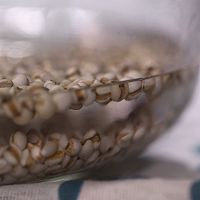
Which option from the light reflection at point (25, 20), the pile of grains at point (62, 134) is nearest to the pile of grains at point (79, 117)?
the pile of grains at point (62, 134)

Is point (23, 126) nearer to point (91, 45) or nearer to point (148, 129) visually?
point (148, 129)

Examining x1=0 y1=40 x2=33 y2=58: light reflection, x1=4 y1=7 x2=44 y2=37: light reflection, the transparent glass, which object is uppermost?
the transparent glass

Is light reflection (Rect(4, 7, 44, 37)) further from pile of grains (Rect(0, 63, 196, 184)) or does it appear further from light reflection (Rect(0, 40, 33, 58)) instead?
pile of grains (Rect(0, 63, 196, 184))

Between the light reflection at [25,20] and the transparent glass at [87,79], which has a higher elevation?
the transparent glass at [87,79]

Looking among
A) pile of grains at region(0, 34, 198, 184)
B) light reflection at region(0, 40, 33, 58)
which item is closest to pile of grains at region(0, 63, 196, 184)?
pile of grains at region(0, 34, 198, 184)

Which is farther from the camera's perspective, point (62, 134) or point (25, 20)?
point (25, 20)

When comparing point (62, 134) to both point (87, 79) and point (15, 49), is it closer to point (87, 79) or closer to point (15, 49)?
point (87, 79)

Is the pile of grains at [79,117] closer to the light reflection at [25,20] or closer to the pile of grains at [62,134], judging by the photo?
the pile of grains at [62,134]

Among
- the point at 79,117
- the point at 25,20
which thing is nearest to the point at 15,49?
the point at 25,20

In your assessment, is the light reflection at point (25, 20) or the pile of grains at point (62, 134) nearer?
the pile of grains at point (62, 134)
